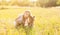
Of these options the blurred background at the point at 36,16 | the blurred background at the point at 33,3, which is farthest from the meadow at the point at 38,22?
the blurred background at the point at 33,3

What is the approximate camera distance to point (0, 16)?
1387 millimetres

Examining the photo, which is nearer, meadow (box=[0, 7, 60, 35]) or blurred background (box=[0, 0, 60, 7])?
meadow (box=[0, 7, 60, 35])

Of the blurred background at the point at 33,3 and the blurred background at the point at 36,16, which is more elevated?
the blurred background at the point at 33,3

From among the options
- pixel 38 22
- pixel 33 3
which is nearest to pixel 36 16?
pixel 38 22

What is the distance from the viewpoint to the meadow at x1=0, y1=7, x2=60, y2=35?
126 cm

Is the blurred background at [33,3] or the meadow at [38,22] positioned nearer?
the meadow at [38,22]

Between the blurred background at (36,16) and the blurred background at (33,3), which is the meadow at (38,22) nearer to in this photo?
the blurred background at (36,16)

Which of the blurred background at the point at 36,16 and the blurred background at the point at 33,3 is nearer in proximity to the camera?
the blurred background at the point at 36,16

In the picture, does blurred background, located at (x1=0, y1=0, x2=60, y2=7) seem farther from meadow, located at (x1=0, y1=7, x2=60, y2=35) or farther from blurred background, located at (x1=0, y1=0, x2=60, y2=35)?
meadow, located at (x1=0, y1=7, x2=60, y2=35)

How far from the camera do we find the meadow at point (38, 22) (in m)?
1.26

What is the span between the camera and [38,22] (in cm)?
133

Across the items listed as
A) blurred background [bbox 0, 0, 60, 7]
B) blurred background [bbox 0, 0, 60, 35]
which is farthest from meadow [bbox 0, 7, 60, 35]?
blurred background [bbox 0, 0, 60, 7]

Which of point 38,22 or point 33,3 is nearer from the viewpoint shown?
point 38,22

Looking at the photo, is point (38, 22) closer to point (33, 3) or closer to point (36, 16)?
point (36, 16)
